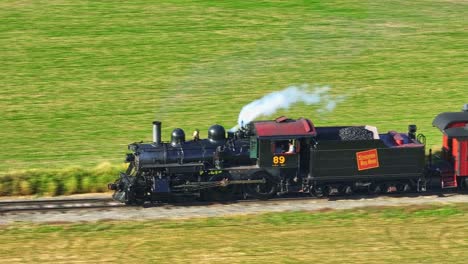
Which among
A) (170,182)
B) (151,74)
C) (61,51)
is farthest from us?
(61,51)

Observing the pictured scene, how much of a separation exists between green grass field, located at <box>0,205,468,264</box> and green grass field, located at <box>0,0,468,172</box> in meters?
7.56

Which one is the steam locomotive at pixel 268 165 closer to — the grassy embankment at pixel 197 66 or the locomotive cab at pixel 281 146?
the locomotive cab at pixel 281 146

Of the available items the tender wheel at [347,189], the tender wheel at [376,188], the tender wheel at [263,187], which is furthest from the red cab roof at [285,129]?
the tender wheel at [376,188]

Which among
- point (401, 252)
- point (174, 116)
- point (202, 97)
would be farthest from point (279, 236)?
point (202, 97)

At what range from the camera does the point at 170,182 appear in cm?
2355

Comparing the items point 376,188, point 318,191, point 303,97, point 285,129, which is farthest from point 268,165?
point 303,97

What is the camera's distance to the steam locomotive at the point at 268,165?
23500 millimetres

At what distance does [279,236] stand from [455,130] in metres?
7.91

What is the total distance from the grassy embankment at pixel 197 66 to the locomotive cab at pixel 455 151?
5135 millimetres

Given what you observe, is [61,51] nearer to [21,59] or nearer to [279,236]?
[21,59]

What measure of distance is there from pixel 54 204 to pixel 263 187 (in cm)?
661

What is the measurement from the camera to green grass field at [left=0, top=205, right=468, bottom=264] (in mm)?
19141

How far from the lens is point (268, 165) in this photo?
23766 millimetres

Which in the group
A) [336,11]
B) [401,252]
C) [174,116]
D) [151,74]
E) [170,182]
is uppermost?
[336,11]
